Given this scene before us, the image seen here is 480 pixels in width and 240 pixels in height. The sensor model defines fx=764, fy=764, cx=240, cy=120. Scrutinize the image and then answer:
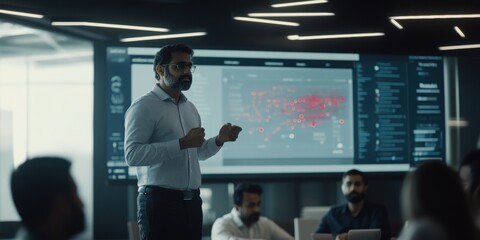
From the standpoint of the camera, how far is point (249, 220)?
6504mm

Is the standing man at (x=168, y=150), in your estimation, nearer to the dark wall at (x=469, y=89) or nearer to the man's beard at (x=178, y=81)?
the man's beard at (x=178, y=81)

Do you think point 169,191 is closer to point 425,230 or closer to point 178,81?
point 178,81

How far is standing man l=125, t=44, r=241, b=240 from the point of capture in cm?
371

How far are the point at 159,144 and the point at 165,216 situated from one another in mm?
351

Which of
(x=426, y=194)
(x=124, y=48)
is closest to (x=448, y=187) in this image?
(x=426, y=194)

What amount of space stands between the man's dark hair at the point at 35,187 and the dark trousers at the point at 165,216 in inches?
71.4

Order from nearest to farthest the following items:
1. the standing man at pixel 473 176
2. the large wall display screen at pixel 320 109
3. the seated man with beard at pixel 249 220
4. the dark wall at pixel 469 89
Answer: the standing man at pixel 473 176
the seated man with beard at pixel 249 220
the large wall display screen at pixel 320 109
the dark wall at pixel 469 89

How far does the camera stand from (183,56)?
3.98 metres

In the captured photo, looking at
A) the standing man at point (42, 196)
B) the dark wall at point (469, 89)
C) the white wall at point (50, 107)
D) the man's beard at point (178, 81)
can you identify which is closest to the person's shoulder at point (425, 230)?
the standing man at point (42, 196)

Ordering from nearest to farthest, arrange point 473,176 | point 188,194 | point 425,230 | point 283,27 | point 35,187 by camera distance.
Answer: point 35,187 → point 425,230 → point 473,176 → point 188,194 → point 283,27

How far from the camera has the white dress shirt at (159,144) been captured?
3.71 metres

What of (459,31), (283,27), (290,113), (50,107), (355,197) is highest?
(283,27)

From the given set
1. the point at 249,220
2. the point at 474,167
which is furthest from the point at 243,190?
the point at 474,167

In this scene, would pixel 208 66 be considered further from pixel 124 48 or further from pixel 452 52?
pixel 452 52
